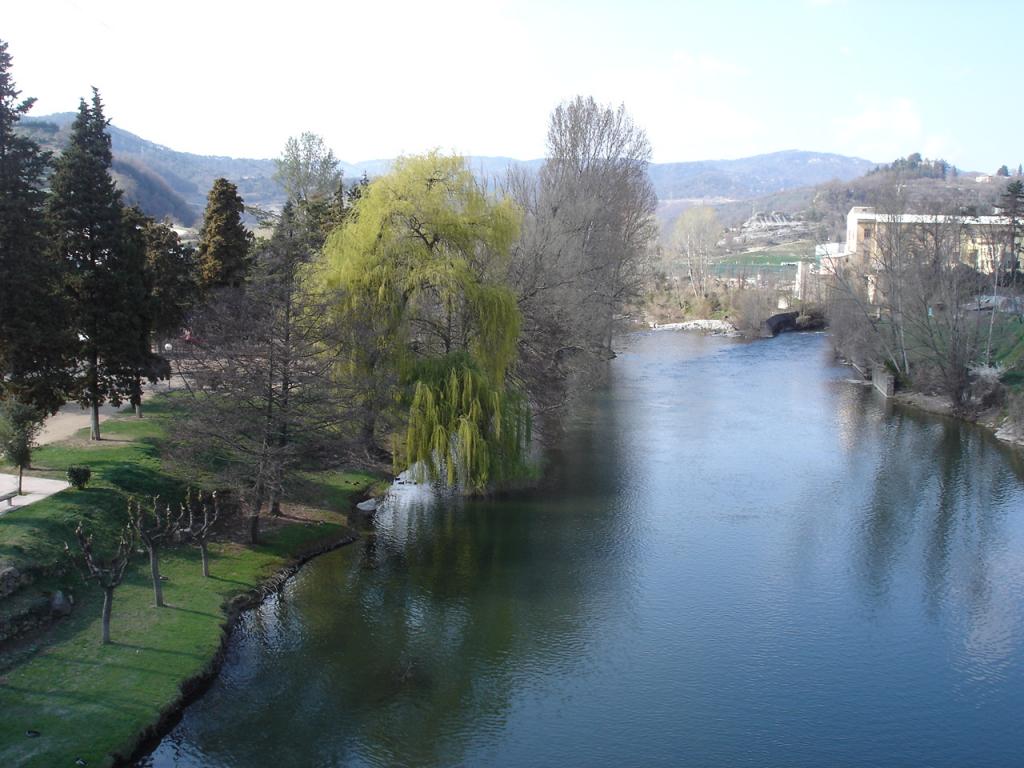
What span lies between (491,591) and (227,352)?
9011 millimetres

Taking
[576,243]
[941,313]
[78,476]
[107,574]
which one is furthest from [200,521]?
[941,313]

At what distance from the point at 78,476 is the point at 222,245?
17.9m

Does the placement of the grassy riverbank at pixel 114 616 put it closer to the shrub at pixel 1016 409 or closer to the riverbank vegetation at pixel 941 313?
the shrub at pixel 1016 409

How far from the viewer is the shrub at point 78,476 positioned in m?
21.0

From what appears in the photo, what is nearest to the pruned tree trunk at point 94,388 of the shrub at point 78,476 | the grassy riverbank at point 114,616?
the grassy riverbank at point 114,616

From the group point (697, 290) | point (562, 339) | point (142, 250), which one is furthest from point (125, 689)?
point (697, 290)

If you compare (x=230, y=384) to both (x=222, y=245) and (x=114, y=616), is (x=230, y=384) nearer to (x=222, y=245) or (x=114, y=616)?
(x=114, y=616)

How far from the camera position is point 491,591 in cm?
2097

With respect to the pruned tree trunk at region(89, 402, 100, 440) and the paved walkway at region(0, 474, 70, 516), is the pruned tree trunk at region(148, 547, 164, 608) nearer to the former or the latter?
the paved walkway at region(0, 474, 70, 516)

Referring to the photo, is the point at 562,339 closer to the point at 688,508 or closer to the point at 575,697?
the point at 688,508

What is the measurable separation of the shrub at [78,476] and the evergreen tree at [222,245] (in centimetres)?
1646

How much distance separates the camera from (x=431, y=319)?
2725 cm

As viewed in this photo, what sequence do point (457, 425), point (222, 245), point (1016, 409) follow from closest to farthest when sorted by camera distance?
point (457, 425), point (222, 245), point (1016, 409)

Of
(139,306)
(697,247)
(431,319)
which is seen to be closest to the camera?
(139,306)
